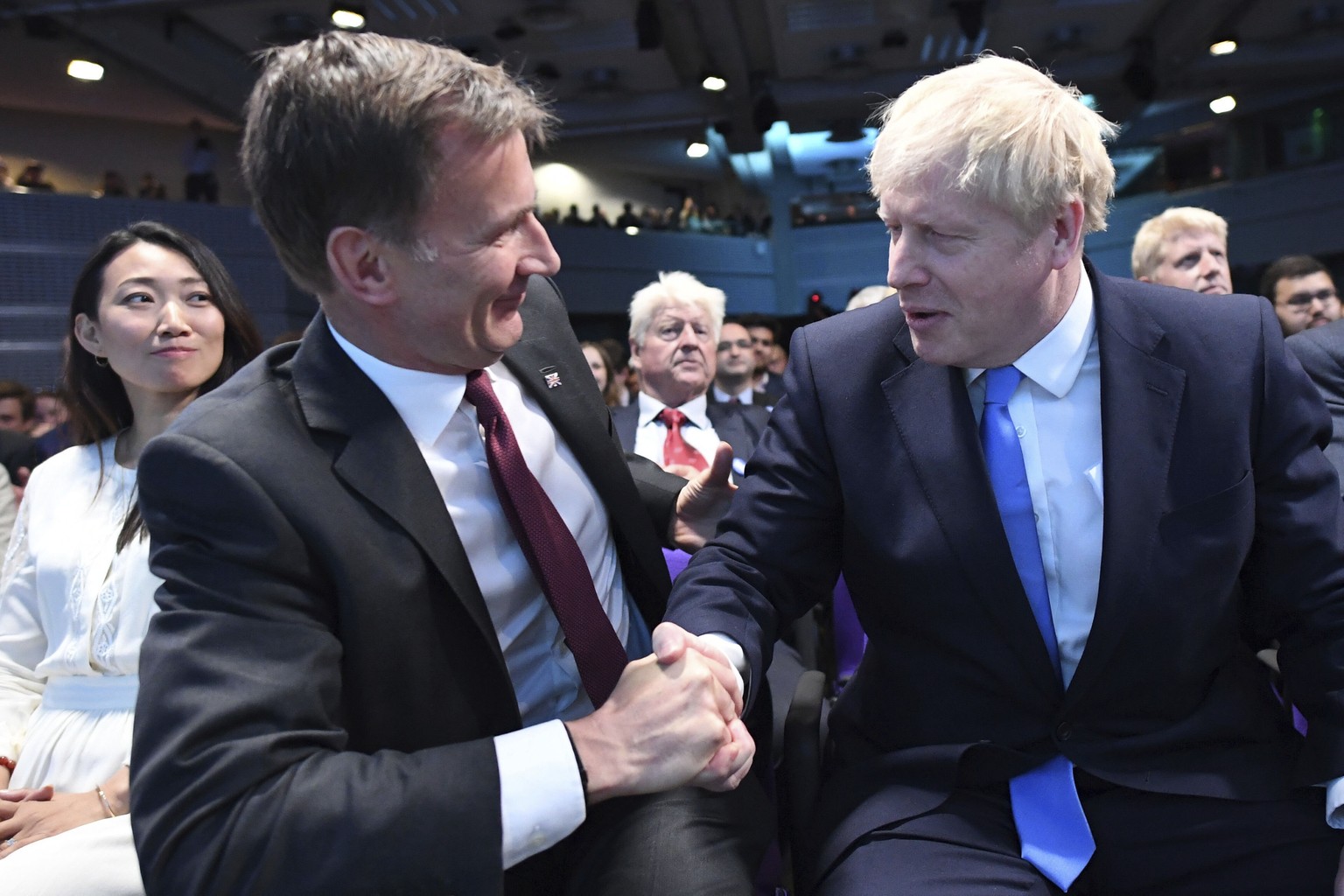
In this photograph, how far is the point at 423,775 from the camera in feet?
3.72

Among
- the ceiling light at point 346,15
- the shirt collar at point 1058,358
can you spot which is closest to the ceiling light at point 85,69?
the ceiling light at point 346,15

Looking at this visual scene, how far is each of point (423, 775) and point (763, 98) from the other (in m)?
12.4

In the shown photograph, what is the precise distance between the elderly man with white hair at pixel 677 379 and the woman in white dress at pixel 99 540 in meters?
2.22

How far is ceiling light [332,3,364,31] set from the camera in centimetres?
936

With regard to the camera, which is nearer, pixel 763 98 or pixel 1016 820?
pixel 1016 820

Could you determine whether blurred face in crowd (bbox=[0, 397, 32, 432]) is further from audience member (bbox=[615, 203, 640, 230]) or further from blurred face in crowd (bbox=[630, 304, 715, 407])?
audience member (bbox=[615, 203, 640, 230])

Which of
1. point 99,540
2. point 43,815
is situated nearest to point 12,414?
point 99,540

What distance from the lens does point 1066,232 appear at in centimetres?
150

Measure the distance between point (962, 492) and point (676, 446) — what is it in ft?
9.39

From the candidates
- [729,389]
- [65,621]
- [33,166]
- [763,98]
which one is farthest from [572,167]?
→ [65,621]

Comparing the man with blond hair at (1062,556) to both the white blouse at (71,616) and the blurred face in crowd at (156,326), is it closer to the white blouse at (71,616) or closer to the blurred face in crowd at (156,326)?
the white blouse at (71,616)

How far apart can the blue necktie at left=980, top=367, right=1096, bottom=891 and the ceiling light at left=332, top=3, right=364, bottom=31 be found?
9.22m

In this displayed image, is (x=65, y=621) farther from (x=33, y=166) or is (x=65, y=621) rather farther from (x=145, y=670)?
(x=33, y=166)

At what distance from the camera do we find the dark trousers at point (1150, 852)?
4.63ft
